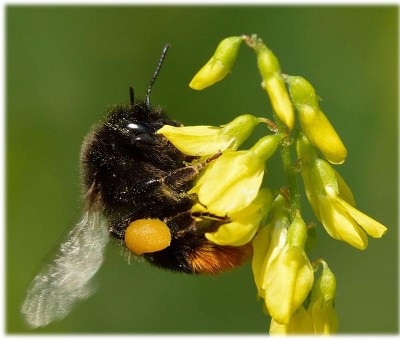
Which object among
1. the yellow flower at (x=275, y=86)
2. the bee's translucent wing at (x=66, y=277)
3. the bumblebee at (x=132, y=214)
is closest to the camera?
the yellow flower at (x=275, y=86)

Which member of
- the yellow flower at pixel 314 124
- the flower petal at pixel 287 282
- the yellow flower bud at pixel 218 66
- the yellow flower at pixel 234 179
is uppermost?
the yellow flower bud at pixel 218 66

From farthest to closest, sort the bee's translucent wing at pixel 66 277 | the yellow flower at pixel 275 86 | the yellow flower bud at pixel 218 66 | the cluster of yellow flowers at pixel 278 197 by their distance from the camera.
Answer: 1. the bee's translucent wing at pixel 66 277
2. the yellow flower bud at pixel 218 66
3. the cluster of yellow flowers at pixel 278 197
4. the yellow flower at pixel 275 86

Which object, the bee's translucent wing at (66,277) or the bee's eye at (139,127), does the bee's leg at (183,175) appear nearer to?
the bee's eye at (139,127)

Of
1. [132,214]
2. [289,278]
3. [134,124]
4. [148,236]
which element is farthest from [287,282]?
[134,124]

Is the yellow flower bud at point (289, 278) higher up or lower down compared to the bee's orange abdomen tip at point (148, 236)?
higher up

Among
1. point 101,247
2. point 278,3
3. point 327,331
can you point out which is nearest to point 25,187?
point 278,3

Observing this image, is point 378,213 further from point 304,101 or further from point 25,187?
point 304,101

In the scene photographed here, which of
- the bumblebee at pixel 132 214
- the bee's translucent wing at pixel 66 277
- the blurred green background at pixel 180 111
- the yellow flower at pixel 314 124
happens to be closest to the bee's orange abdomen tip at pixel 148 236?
the bumblebee at pixel 132 214
